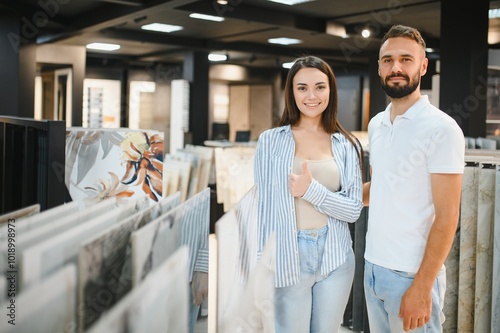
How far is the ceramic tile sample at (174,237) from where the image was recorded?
0.74 m

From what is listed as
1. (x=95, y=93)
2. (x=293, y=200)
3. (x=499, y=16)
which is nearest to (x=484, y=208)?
(x=293, y=200)

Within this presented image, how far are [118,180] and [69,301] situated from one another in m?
1.47

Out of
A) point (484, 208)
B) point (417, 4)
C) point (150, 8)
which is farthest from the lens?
point (417, 4)

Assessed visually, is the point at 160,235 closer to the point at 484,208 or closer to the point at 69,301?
the point at 69,301

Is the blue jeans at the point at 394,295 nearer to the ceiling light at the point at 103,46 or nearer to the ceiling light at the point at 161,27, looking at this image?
the ceiling light at the point at 161,27

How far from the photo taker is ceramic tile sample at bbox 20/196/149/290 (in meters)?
0.61

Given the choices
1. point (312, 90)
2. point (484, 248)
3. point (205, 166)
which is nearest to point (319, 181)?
point (312, 90)

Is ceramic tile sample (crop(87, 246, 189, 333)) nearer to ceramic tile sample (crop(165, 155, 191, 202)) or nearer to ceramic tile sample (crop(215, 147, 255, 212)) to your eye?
ceramic tile sample (crop(165, 155, 191, 202))

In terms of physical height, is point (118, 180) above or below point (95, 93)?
below

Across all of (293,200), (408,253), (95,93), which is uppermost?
(95,93)

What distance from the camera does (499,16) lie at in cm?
857

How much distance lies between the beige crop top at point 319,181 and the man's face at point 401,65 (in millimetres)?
382

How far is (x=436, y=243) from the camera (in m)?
1.72

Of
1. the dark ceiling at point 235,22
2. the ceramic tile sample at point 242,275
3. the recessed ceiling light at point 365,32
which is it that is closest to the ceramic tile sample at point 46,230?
the ceramic tile sample at point 242,275
